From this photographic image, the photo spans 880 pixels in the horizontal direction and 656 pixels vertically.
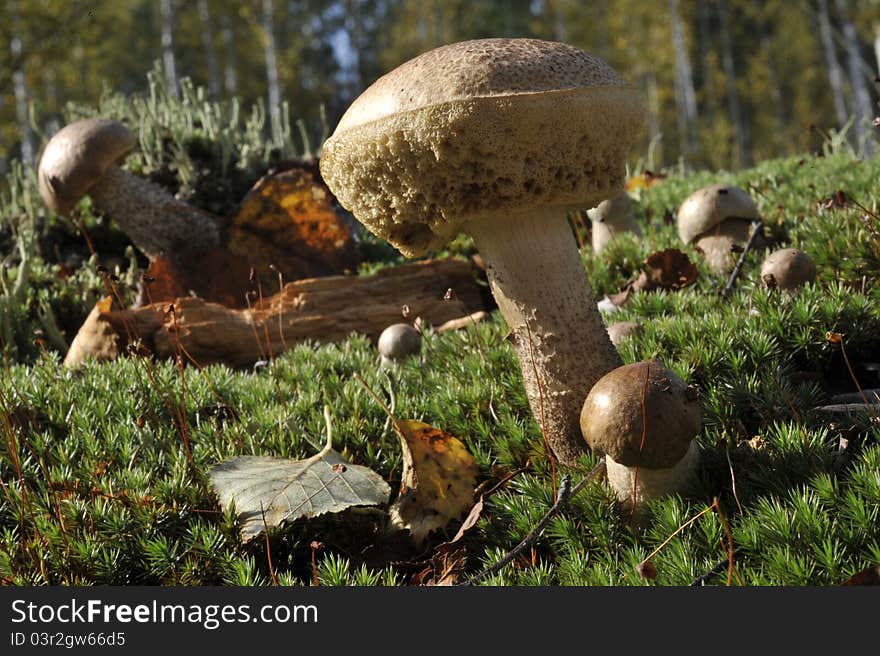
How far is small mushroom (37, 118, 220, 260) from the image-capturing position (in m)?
5.07

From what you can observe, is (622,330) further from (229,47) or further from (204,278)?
Answer: (229,47)

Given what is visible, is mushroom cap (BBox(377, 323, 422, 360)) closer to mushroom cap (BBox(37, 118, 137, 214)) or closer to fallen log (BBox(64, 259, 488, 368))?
fallen log (BBox(64, 259, 488, 368))

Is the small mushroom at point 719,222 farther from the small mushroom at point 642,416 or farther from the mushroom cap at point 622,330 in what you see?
the small mushroom at point 642,416

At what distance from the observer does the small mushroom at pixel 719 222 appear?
4117 mm

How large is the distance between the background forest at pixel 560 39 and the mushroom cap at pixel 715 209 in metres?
19.5

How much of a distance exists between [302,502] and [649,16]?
3050 centimetres

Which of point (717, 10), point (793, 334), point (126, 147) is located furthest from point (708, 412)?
point (717, 10)

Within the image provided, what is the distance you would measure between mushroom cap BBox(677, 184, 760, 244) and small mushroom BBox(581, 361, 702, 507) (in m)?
2.24

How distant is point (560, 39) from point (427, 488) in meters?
29.2

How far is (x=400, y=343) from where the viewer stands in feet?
12.7

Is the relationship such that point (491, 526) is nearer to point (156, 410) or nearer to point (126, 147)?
point (156, 410)

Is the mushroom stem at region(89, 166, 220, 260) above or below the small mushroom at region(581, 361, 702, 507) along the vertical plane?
above

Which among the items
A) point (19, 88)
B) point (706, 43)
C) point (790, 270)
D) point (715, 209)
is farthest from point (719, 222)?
point (706, 43)

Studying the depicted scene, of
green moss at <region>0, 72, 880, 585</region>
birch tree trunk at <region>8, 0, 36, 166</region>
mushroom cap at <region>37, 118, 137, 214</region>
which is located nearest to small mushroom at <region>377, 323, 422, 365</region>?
green moss at <region>0, 72, 880, 585</region>
